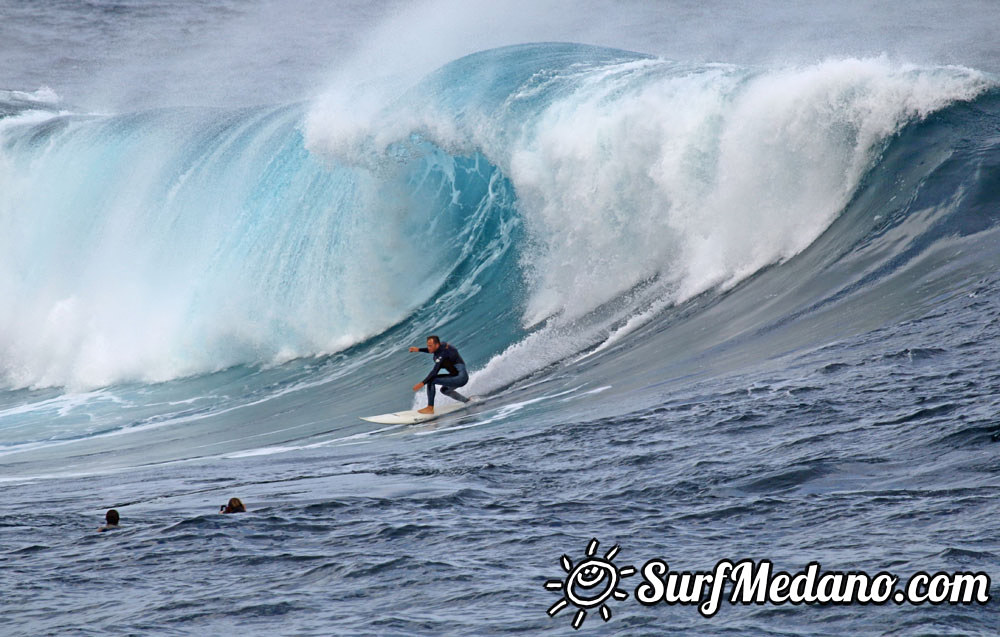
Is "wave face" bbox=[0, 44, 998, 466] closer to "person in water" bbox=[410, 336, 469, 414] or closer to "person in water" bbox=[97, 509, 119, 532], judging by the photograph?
"person in water" bbox=[410, 336, 469, 414]

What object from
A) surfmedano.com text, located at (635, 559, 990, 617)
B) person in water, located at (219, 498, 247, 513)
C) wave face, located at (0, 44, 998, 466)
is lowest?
surfmedano.com text, located at (635, 559, 990, 617)

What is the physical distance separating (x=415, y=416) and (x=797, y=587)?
7.32 m

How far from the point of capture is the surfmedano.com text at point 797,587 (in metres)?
5.32

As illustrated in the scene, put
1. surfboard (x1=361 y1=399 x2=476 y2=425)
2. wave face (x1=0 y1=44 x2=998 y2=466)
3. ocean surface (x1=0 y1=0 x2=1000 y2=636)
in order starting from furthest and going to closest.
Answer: wave face (x1=0 y1=44 x2=998 y2=466), surfboard (x1=361 y1=399 x2=476 y2=425), ocean surface (x1=0 y1=0 x2=1000 y2=636)

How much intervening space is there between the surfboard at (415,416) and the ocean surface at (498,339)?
200 millimetres

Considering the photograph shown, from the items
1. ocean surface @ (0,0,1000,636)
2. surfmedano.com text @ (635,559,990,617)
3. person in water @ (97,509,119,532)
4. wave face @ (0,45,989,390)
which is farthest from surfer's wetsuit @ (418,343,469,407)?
surfmedano.com text @ (635,559,990,617)

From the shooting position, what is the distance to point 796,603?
17.9 feet

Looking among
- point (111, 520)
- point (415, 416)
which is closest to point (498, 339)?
point (415, 416)

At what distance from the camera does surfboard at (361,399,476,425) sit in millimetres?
12391

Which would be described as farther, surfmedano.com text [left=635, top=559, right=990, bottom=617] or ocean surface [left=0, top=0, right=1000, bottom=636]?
ocean surface [left=0, top=0, right=1000, bottom=636]

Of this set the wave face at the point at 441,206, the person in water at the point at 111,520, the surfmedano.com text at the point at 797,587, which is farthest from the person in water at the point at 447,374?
the surfmedano.com text at the point at 797,587

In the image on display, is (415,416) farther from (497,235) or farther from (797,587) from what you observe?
(797,587)

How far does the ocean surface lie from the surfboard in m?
0.20

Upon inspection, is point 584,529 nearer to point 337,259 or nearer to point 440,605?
point 440,605
